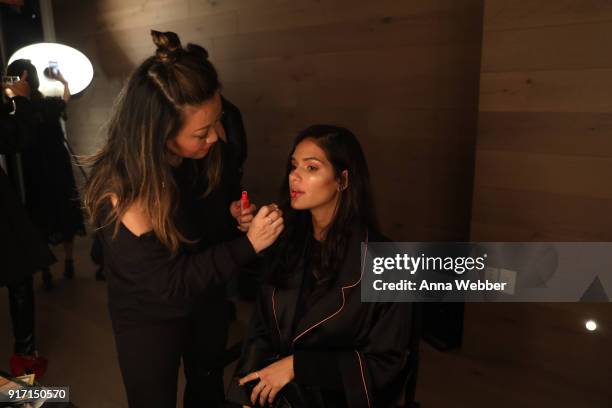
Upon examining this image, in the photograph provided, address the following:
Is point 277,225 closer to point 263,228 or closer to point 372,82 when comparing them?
point 263,228

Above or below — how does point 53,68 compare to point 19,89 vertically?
above

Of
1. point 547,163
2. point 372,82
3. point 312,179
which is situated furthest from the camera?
point 372,82

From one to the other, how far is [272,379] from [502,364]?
1.32 m

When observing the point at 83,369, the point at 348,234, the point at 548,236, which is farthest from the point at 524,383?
the point at 83,369

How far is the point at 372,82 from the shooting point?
2564mm

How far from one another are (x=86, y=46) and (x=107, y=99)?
0.52 meters

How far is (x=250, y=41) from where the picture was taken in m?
3.05

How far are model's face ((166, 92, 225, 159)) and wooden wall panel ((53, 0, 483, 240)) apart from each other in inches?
27.6

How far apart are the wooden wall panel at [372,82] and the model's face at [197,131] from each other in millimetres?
701

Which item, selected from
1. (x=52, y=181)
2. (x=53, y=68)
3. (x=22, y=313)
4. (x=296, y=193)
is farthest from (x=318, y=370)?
(x=53, y=68)

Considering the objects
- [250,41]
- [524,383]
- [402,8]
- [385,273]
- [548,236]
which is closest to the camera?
[385,273]

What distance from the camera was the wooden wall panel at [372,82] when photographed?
231 cm

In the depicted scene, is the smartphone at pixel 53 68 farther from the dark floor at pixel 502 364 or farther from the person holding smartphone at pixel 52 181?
the dark floor at pixel 502 364

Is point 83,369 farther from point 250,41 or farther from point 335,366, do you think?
point 250,41
